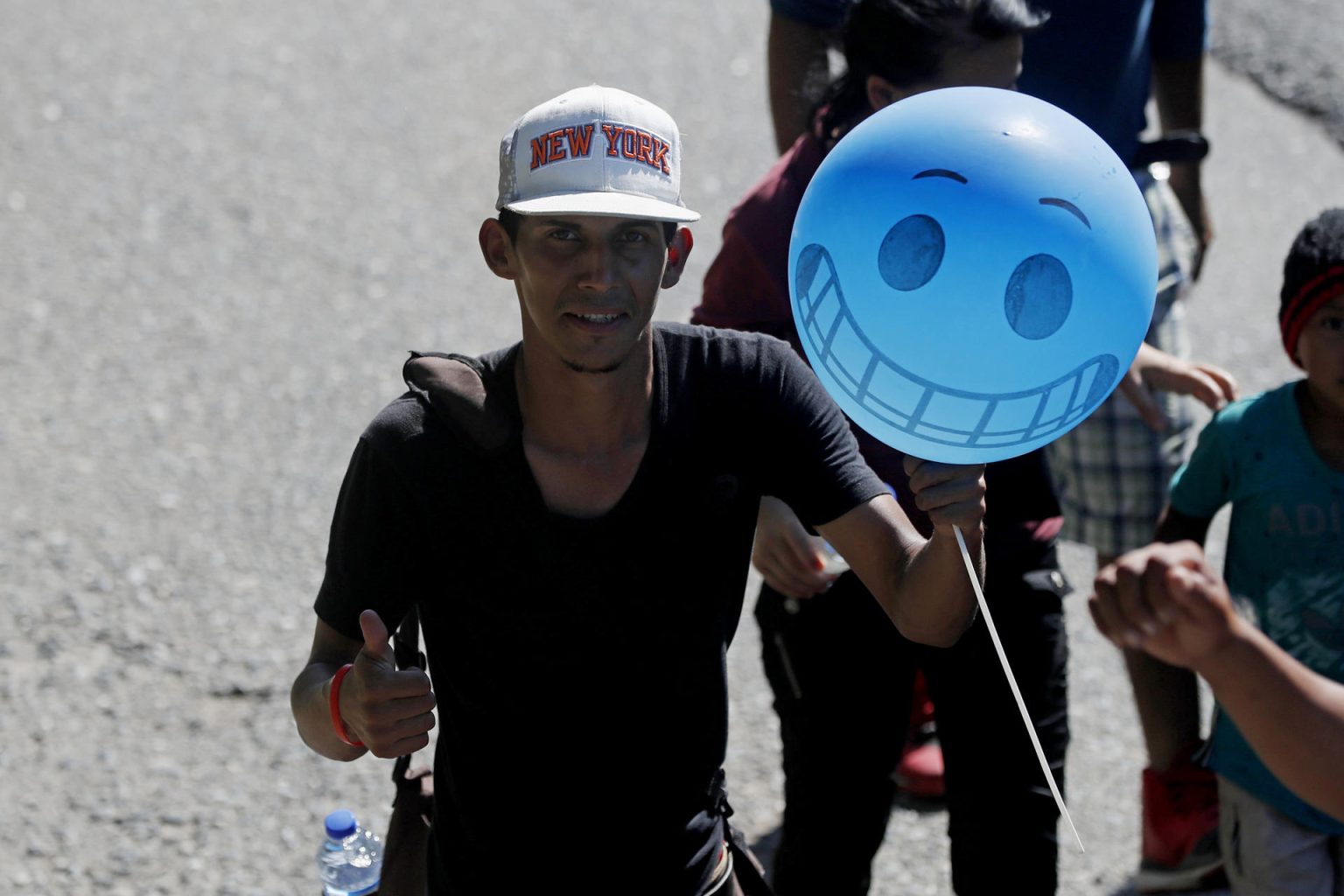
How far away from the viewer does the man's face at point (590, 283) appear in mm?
2180

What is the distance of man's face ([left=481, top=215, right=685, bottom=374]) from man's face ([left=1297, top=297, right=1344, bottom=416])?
127 centimetres

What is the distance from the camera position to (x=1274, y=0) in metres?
9.21

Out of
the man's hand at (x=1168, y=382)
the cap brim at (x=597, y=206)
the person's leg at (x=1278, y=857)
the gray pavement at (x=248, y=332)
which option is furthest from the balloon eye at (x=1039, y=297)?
the person's leg at (x=1278, y=857)

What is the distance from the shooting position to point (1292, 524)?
279 centimetres

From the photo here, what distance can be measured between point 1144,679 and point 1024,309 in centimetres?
197

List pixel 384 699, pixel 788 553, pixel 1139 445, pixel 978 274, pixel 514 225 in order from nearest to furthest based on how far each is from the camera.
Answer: pixel 978 274, pixel 384 699, pixel 514 225, pixel 788 553, pixel 1139 445

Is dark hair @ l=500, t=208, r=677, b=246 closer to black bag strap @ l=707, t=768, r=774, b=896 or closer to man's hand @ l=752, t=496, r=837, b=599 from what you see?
man's hand @ l=752, t=496, r=837, b=599

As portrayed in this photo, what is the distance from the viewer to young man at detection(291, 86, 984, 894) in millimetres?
2168

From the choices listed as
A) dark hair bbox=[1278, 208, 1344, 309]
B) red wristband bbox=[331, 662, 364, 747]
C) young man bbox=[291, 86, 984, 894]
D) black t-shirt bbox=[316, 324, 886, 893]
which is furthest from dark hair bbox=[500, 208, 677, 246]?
dark hair bbox=[1278, 208, 1344, 309]

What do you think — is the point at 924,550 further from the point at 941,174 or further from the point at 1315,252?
the point at 1315,252

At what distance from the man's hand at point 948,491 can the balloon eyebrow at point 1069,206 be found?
36 centimetres

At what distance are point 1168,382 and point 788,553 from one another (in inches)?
36.4

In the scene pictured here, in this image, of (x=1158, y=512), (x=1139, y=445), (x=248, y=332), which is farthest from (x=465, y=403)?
(x=248, y=332)

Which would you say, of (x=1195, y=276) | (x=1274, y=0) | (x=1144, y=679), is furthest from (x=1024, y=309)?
(x=1274, y=0)
